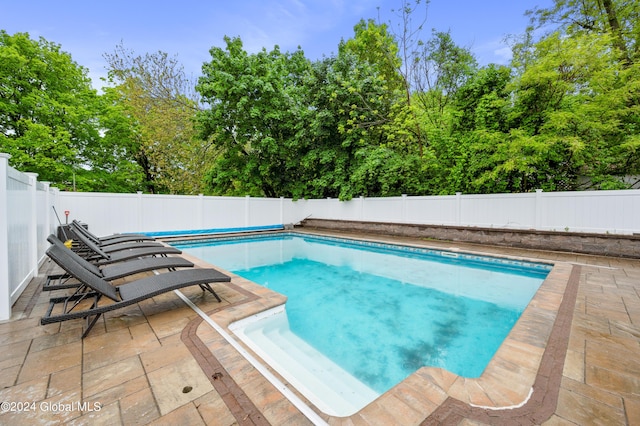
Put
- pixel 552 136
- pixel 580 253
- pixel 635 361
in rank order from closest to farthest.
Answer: pixel 635 361
pixel 580 253
pixel 552 136

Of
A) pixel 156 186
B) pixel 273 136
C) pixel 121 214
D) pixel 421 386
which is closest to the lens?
pixel 421 386

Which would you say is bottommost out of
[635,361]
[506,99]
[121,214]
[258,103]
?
[635,361]

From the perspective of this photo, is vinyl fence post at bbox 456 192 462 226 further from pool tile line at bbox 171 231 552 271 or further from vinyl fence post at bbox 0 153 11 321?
vinyl fence post at bbox 0 153 11 321

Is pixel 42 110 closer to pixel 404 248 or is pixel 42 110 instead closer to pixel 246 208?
pixel 246 208

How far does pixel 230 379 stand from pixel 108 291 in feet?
6.06

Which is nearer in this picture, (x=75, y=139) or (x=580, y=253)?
(x=580, y=253)

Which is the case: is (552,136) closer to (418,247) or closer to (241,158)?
(418,247)

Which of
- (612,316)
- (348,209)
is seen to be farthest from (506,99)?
(612,316)

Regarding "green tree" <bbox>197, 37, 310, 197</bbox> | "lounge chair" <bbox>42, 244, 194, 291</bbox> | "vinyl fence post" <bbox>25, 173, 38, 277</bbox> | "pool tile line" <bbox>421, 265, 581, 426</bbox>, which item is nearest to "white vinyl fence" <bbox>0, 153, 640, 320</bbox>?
"vinyl fence post" <bbox>25, 173, 38, 277</bbox>

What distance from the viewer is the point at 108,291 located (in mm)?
2783

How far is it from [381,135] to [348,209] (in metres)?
4.76

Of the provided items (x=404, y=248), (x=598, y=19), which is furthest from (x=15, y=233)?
(x=598, y=19)

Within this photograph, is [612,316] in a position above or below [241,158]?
below

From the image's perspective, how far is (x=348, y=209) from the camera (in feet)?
46.1
